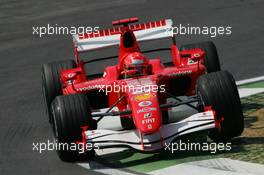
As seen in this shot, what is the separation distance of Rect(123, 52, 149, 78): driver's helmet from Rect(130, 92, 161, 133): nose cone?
114 cm

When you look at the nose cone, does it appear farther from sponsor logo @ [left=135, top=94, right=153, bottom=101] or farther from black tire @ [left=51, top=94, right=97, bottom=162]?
black tire @ [left=51, top=94, right=97, bottom=162]

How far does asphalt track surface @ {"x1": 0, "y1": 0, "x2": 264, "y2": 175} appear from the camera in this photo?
13734 millimetres

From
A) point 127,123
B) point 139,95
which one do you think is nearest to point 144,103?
point 139,95

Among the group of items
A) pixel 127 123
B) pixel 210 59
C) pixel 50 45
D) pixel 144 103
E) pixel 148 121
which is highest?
pixel 50 45

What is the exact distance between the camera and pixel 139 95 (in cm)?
1255

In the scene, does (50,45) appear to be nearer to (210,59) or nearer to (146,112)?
(210,59)

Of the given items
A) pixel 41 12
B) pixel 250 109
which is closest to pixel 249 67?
pixel 250 109

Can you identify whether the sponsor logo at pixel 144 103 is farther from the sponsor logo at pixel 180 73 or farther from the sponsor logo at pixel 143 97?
the sponsor logo at pixel 180 73

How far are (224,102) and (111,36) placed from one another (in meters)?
3.65

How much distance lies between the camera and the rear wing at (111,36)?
15.1 m

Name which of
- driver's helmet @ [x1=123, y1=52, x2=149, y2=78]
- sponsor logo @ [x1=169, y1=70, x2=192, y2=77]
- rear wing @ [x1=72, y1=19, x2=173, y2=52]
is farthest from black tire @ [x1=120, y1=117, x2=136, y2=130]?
rear wing @ [x1=72, y1=19, x2=173, y2=52]

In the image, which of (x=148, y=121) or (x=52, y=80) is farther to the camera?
(x=52, y=80)

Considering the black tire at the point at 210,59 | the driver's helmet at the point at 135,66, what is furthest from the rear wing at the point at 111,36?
the driver's helmet at the point at 135,66

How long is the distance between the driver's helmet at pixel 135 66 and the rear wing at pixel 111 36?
50.2 inches
